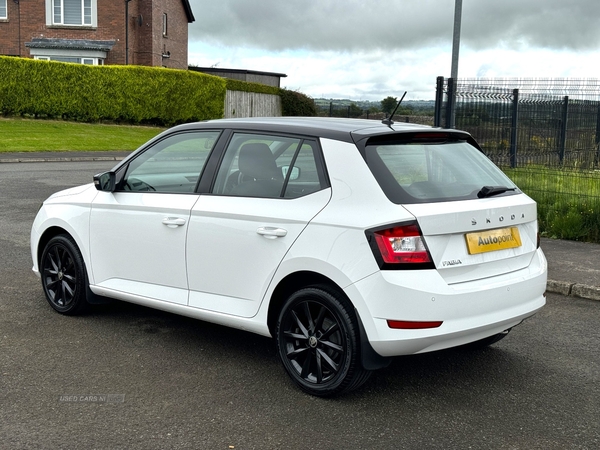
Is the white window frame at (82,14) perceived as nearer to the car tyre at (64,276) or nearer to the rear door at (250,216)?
the car tyre at (64,276)

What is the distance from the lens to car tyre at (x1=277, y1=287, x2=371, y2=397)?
14.4ft

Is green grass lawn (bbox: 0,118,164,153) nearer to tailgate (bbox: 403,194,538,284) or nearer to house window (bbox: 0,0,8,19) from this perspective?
house window (bbox: 0,0,8,19)

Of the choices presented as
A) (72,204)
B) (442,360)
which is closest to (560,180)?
(442,360)

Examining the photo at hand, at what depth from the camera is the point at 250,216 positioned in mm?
4844

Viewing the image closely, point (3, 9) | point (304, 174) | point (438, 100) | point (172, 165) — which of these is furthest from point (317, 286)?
point (3, 9)

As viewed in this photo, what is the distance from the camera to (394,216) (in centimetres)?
425

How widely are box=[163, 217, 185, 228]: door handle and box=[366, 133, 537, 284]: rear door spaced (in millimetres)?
1425

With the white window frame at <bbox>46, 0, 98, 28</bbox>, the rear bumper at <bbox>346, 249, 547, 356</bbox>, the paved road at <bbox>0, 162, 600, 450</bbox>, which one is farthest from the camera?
the white window frame at <bbox>46, 0, 98, 28</bbox>

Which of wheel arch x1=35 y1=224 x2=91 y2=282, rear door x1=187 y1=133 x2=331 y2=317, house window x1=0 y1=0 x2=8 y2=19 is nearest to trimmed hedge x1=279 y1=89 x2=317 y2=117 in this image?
house window x1=0 y1=0 x2=8 y2=19

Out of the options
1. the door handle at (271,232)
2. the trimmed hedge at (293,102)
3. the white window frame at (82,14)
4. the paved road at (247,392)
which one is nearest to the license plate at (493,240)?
the paved road at (247,392)

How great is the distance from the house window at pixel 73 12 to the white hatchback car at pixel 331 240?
1591 inches

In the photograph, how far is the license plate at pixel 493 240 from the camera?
4.46 meters

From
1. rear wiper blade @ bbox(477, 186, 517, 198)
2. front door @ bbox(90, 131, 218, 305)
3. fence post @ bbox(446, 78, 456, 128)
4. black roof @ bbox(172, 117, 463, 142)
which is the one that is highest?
fence post @ bbox(446, 78, 456, 128)

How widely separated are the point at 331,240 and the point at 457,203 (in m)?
0.76
